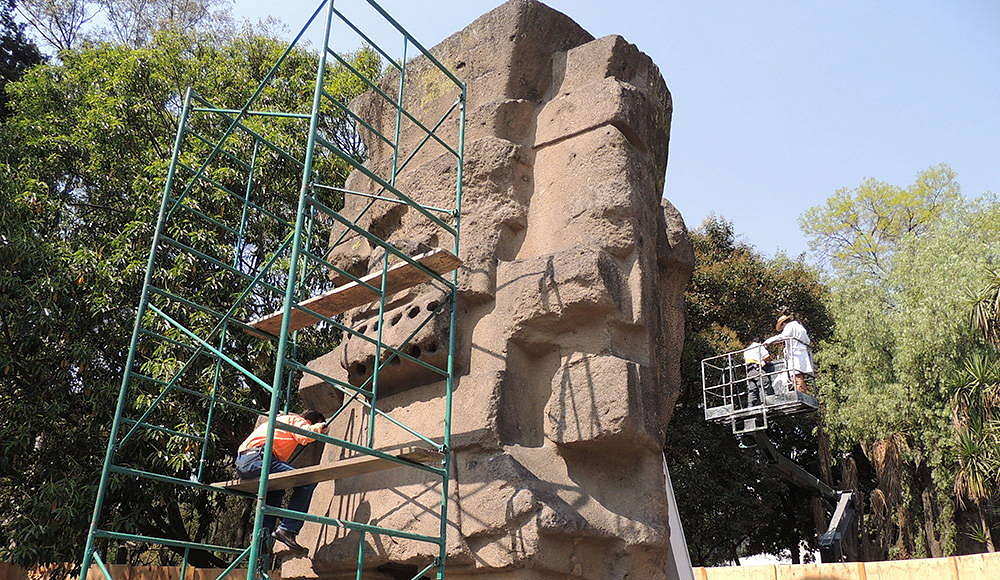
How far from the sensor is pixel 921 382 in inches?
539

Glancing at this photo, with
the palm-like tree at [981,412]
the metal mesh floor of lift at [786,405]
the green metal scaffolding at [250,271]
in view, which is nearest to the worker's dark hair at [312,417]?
the green metal scaffolding at [250,271]

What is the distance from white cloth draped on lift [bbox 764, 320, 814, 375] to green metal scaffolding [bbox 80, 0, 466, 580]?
18.1 ft

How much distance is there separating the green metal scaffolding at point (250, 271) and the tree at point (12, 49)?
3.94m

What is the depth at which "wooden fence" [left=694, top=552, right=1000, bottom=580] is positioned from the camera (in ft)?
21.5

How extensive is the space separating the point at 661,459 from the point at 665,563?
493 millimetres

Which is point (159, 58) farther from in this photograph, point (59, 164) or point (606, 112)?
point (606, 112)

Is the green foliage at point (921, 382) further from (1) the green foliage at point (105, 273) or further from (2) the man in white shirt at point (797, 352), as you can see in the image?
(1) the green foliage at point (105, 273)

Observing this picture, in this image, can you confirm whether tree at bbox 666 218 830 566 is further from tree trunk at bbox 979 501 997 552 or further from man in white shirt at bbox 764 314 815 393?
man in white shirt at bbox 764 314 815 393

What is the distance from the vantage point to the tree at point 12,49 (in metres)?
11.6

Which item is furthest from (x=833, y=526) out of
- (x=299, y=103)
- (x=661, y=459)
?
(x=299, y=103)

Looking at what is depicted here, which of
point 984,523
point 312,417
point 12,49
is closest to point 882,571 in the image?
point 312,417

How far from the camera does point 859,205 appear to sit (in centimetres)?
2136

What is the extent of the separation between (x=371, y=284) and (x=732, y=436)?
1208 centimetres

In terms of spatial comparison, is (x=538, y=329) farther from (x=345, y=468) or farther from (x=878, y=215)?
(x=878, y=215)
